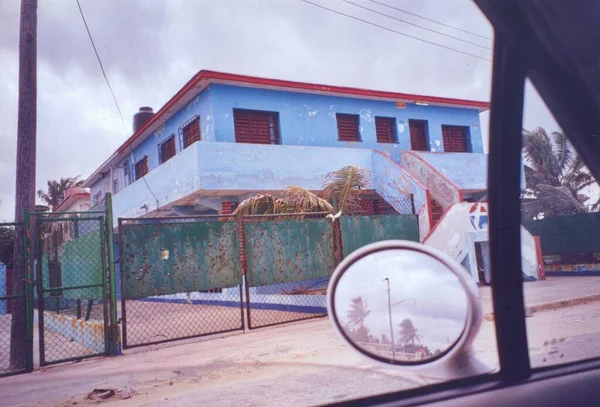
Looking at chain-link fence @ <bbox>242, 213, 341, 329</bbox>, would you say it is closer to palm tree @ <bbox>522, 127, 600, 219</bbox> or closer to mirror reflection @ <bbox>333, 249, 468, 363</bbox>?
palm tree @ <bbox>522, 127, 600, 219</bbox>

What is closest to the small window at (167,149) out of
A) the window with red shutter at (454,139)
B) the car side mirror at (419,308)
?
the window with red shutter at (454,139)

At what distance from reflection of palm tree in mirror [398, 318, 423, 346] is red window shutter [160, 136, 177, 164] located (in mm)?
6647

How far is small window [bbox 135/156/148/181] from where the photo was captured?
6900 millimetres

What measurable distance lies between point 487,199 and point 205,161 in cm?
908

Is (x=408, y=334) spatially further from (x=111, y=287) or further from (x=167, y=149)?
(x=167, y=149)

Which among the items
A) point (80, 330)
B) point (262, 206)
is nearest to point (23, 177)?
point (80, 330)

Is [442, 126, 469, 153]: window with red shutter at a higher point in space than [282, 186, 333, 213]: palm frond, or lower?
lower

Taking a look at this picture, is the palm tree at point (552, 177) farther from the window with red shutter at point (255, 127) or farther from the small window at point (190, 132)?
the window with red shutter at point (255, 127)

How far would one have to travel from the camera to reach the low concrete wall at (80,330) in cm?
657

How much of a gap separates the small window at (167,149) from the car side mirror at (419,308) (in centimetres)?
645

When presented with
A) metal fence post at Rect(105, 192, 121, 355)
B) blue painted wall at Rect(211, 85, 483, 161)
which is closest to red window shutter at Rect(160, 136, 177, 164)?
blue painted wall at Rect(211, 85, 483, 161)

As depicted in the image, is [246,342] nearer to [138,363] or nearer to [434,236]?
[138,363]

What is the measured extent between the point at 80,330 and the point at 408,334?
7.55 m

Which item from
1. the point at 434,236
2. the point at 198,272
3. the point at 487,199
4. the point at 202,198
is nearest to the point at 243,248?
the point at 198,272
